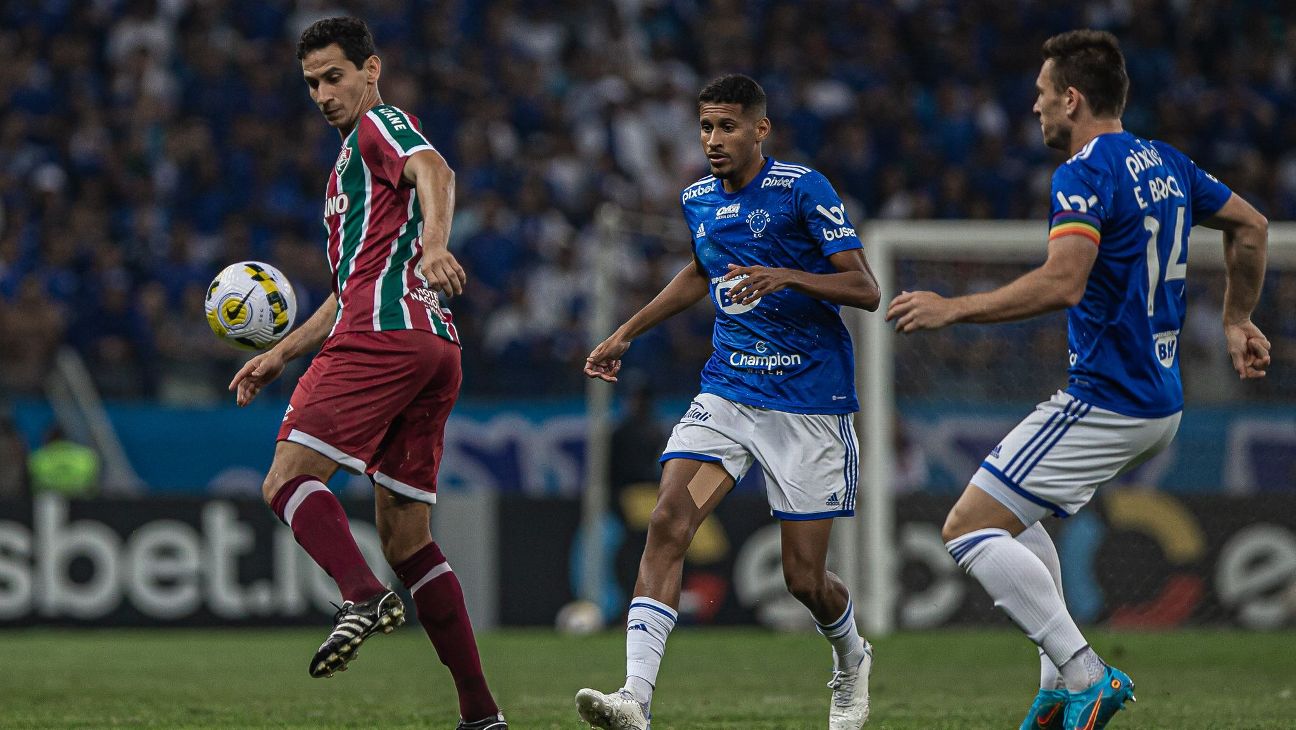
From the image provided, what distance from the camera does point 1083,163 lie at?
5.21m

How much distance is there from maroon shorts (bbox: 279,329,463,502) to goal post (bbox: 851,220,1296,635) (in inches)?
276

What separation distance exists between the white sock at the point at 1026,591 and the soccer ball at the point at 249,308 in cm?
263

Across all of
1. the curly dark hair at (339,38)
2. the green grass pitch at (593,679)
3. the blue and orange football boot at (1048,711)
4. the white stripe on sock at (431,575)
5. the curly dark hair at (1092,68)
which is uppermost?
the curly dark hair at (339,38)

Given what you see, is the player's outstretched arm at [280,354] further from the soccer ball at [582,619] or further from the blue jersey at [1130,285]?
the soccer ball at [582,619]

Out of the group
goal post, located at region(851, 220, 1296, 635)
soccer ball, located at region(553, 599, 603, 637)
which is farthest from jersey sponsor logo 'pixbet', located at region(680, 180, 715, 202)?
soccer ball, located at region(553, 599, 603, 637)

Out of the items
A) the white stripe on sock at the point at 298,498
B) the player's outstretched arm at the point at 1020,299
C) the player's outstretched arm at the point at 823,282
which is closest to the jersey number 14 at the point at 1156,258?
the player's outstretched arm at the point at 1020,299

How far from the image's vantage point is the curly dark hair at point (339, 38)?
5801 millimetres

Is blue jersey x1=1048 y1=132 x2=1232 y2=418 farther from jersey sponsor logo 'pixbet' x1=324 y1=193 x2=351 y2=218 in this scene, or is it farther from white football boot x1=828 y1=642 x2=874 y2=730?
jersey sponsor logo 'pixbet' x1=324 y1=193 x2=351 y2=218

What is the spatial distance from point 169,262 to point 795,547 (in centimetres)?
1111

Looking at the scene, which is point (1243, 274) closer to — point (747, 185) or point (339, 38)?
point (747, 185)

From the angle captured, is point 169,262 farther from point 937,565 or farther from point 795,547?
point 795,547

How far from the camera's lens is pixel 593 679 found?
30.2ft

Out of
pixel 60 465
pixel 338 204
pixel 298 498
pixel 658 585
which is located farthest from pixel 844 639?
pixel 60 465

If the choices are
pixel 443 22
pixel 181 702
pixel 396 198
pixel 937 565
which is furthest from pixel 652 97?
pixel 396 198
